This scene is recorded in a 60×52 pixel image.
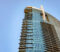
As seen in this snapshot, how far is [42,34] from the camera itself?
4597 centimetres

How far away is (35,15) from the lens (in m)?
57.7

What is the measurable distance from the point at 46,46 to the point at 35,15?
2065 cm

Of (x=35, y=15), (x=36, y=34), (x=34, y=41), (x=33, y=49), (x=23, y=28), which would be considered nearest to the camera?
(x=33, y=49)

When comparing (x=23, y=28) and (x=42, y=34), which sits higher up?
(x=23, y=28)

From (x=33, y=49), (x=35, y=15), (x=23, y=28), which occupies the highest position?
(x=35, y=15)

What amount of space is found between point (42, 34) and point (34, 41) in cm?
572

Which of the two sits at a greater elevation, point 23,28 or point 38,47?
point 23,28

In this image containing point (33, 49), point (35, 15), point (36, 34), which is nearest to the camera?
point (33, 49)

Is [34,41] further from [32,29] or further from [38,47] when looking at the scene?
[32,29]

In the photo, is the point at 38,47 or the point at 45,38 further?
the point at 45,38

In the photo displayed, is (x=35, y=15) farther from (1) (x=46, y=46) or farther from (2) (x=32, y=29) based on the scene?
(1) (x=46, y=46)

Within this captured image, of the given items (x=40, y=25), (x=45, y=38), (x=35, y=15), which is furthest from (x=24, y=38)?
(x=35, y=15)

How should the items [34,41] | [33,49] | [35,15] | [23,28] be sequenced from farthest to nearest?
[35,15]
[23,28]
[34,41]
[33,49]

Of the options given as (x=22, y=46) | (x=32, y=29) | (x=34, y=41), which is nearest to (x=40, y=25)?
(x=32, y=29)
